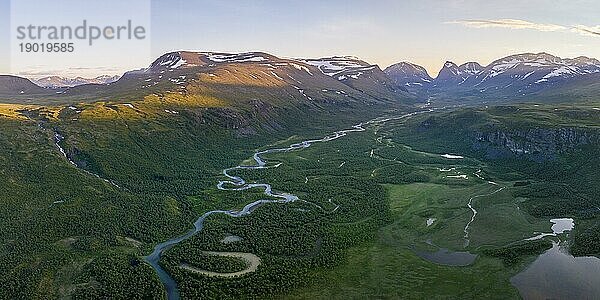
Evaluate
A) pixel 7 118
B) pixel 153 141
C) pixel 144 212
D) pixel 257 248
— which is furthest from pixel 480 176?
pixel 7 118

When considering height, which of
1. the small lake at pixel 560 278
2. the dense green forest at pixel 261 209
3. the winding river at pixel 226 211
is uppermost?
the small lake at pixel 560 278

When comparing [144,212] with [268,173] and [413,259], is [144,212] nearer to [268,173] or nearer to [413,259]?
[268,173]

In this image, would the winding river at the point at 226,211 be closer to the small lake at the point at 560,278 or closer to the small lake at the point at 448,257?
the small lake at the point at 448,257

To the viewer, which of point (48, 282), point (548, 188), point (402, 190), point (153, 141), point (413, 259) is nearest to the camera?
point (48, 282)

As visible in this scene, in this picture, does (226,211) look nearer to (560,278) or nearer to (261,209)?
(261,209)

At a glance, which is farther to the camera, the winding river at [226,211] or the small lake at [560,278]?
the winding river at [226,211]

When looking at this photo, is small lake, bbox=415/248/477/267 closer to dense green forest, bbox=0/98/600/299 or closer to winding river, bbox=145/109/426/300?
dense green forest, bbox=0/98/600/299

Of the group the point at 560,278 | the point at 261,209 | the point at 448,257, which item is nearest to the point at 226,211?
the point at 261,209

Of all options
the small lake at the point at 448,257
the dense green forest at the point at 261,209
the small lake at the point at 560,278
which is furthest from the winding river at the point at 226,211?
the small lake at the point at 560,278

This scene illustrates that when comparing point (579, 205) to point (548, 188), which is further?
point (548, 188)
